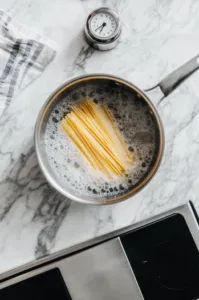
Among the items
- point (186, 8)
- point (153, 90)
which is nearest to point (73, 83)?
point (153, 90)

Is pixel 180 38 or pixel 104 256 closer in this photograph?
pixel 104 256

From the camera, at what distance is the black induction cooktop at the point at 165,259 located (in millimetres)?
886

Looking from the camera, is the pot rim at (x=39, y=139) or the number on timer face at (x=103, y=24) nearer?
the pot rim at (x=39, y=139)

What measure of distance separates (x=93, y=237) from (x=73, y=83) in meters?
0.27

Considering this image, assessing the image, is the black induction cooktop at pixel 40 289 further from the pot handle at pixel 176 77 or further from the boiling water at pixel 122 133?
the pot handle at pixel 176 77

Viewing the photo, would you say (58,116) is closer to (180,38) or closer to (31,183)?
(31,183)

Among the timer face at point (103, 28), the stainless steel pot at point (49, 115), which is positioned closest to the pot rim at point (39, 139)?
the stainless steel pot at point (49, 115)

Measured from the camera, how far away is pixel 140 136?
0.91m

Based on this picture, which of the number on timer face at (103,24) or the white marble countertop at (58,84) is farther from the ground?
the number on timer face at (103,24)

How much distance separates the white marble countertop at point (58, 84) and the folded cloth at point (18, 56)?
0.05ft

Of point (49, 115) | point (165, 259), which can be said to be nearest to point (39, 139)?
point (49, 115)

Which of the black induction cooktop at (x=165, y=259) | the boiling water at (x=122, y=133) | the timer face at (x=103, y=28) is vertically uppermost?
the timer face at (x=103, y=28)

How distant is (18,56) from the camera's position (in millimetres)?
954

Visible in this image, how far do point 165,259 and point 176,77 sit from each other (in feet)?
1.00
